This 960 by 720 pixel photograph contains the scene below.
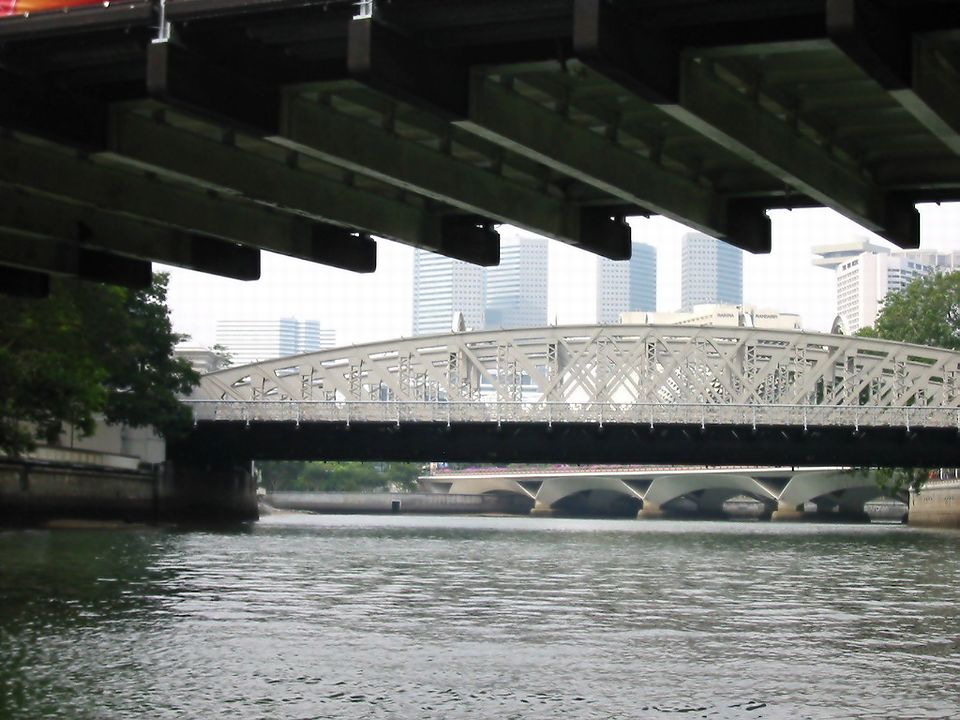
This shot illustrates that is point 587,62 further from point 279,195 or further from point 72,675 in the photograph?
point 72,675

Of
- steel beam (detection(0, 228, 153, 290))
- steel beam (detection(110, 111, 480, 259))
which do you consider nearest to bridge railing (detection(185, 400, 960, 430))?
steel beam (detection(0, 228, 153, 290))

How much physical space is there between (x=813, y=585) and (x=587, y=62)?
2967 cm

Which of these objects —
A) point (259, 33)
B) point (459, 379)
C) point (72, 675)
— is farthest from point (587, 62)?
Answer: point (459, 379)

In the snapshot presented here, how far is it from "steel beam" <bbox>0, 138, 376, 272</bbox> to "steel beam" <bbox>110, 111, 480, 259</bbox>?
2058 millimetres

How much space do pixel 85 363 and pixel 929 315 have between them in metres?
82.6

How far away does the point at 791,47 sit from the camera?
16.8m

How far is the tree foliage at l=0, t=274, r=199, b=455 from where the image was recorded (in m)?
64.1

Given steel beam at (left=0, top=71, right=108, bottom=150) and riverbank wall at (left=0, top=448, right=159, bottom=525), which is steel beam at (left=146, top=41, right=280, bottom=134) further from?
riverbank wall at (left=0, top=448, right=159, bottom=525)

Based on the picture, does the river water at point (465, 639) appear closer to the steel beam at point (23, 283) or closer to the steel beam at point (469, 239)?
the steel beam at point (23, 283)

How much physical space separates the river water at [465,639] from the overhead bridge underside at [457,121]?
6432mm

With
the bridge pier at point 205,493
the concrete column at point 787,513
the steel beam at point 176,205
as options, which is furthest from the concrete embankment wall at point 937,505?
the steel beam at point 176,205

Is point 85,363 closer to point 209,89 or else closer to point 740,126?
point 209,89

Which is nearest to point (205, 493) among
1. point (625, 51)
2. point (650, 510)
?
point (625, 51)

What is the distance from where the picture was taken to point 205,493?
106 m
